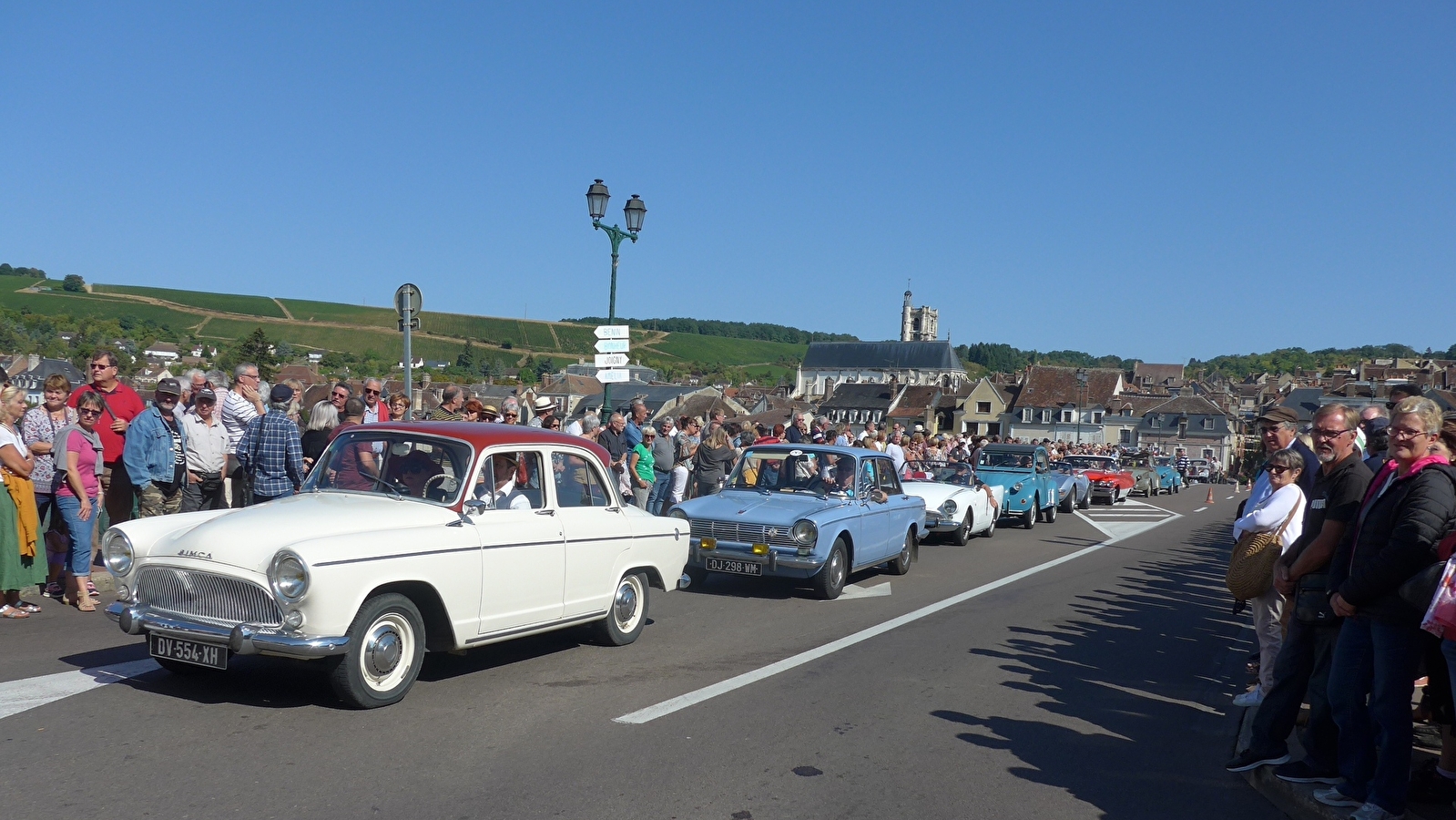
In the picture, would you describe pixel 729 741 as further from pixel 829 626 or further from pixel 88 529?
pixel 88 529

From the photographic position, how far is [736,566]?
1129 centimetres

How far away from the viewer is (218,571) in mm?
6062

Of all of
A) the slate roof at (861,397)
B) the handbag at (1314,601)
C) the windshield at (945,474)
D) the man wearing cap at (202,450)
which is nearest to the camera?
the handbag at (1314,601)

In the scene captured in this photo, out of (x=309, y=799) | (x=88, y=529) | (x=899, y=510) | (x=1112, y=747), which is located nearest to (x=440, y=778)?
(x=309, y=799)

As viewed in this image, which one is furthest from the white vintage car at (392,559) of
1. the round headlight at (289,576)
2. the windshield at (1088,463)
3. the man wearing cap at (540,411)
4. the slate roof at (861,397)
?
the slate roof at (861,397)

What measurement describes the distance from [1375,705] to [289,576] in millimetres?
5666

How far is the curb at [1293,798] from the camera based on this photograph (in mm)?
5023

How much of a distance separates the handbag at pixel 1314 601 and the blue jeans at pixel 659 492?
11359 millimetres

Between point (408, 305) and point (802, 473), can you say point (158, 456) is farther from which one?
point (802, 473)

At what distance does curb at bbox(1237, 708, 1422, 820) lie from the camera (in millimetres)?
5023

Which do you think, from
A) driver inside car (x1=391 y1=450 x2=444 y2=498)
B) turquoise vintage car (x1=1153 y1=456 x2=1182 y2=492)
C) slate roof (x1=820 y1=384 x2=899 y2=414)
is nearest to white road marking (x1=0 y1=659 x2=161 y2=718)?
driver inside car (x1=391 y1=450 x2=444 y2=498)

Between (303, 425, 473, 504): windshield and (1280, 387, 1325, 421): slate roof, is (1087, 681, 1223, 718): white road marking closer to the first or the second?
(303, 425, 473, 504): windshield

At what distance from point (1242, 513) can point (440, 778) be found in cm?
600

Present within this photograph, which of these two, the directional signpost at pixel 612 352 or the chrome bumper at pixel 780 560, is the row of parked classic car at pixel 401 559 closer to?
the chrome bumper at pixel 780 560
